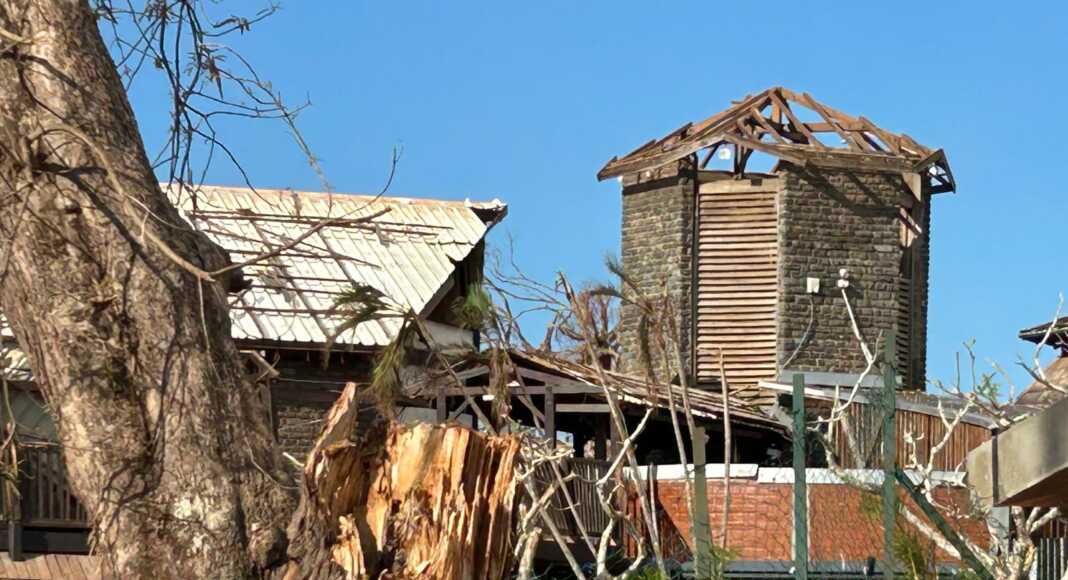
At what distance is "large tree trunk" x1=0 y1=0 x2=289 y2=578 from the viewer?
4121 millimetres

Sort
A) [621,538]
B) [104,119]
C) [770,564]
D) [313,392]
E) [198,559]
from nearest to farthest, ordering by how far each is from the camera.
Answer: [198,559] → [104,119] → [770,564] → [621,538] → [313,392]

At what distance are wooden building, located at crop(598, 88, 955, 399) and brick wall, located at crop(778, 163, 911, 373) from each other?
18 mm

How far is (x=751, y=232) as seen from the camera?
31547 millimetres

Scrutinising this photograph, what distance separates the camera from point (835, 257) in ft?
103

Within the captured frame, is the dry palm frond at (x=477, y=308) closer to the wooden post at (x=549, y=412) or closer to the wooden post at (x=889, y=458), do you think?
the wooden post at (x=889, y=458)

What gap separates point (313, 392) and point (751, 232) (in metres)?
11.0

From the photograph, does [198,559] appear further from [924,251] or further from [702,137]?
[924,251]

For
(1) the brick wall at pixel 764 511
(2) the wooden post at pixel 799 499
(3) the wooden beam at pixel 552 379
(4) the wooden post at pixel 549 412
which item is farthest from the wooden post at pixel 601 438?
(2) the wooden post at pixel 799 499

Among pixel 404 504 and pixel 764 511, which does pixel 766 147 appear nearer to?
pixel 764 511

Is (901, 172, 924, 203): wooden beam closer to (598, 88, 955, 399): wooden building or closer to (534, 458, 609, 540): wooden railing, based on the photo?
(598, 88, 955, 399): wooden building

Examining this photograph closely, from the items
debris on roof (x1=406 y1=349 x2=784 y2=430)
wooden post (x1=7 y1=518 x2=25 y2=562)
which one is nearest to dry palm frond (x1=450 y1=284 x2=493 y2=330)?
debris on roof (x1=406 y1=349 x2=784 y2=430)

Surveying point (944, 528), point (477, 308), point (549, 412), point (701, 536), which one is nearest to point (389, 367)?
point (944, 528)

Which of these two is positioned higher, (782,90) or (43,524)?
(782,90)

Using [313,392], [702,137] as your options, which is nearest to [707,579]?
[313,392]
